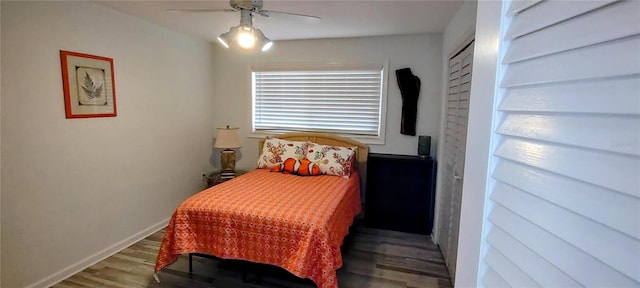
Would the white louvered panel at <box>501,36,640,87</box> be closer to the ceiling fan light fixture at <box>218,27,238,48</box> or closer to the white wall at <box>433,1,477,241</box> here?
the white wall at <box>433,1,477,241</box>

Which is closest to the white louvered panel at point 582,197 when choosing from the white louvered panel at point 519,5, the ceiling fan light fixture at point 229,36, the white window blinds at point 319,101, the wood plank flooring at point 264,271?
the white louvered panel at point 519,5

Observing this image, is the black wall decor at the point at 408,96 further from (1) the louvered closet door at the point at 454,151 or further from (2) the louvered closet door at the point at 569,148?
(2) the louvered closet door at the point at 569,148

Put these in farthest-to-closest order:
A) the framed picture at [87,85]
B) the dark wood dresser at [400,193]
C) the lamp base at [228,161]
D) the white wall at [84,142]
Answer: the lamp base at [228,161] < the dark wood dresser at [400,193] < the framed picture at [87,85] < the white wall at [84,142]

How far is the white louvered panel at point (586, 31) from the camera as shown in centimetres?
34

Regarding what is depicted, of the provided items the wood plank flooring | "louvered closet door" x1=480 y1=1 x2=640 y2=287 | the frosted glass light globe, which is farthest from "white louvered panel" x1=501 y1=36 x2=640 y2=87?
the wood plank flooring

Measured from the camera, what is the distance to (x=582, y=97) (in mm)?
401

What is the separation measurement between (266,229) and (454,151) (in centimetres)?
169

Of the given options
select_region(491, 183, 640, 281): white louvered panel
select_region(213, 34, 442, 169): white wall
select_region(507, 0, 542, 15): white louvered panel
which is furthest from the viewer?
select_region(213, 34, 442, 169): white wall

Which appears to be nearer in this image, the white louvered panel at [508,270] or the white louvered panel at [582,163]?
the white louvered panel at [582,163]

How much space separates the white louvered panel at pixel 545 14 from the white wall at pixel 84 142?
288 centimetres

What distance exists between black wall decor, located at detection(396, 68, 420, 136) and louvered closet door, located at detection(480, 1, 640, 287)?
3.07 meters

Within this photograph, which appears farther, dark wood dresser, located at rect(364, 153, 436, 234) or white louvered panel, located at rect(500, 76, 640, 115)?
dark wood dresser, located at rect(364, 153, 436, 234)

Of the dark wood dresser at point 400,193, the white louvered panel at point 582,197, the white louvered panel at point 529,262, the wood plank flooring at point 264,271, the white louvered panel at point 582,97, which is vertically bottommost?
the wood plank flooring at point 264,271

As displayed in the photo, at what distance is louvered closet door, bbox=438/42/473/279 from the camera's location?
229 centimetres
